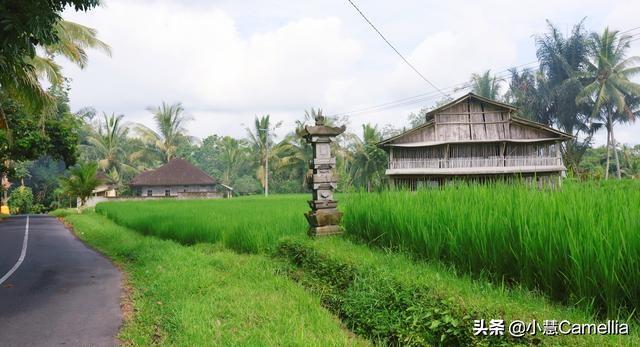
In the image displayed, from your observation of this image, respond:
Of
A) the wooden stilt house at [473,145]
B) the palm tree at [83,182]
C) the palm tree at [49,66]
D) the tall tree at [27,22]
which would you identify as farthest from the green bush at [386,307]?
the palm tree at [83,182]

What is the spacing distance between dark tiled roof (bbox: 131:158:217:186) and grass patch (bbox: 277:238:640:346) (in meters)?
35.5

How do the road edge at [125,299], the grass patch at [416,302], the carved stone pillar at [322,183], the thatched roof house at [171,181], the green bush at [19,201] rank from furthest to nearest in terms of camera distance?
the thatched roof house at [171,181] < the green bush at [19,201] < the carved stone pillar at [322,183] < the road edge at [125,299] < the grass patch at [416,302]

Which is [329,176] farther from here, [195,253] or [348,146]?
[348,146]

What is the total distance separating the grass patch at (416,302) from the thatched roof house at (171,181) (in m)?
34.9

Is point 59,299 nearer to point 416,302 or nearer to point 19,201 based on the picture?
point 416,302

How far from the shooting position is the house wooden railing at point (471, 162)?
965 inches

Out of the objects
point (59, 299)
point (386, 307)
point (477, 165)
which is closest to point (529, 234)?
point (386, 307)

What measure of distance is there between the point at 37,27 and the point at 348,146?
41.2 meters

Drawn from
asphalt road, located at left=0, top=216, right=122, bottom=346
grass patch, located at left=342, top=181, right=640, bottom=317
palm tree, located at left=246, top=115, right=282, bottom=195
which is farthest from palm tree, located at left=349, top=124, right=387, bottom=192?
grass patch, located at left=342, top=181, right=640, bottom=317

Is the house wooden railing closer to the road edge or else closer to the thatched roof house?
the road edge

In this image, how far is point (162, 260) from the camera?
335 inches

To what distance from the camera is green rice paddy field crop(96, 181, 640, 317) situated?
3240mm

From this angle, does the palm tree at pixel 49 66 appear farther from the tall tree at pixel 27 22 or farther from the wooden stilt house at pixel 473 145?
the wooden stilt house at pixel 473 145

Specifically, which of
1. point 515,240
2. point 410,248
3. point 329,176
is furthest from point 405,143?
point 515,240
